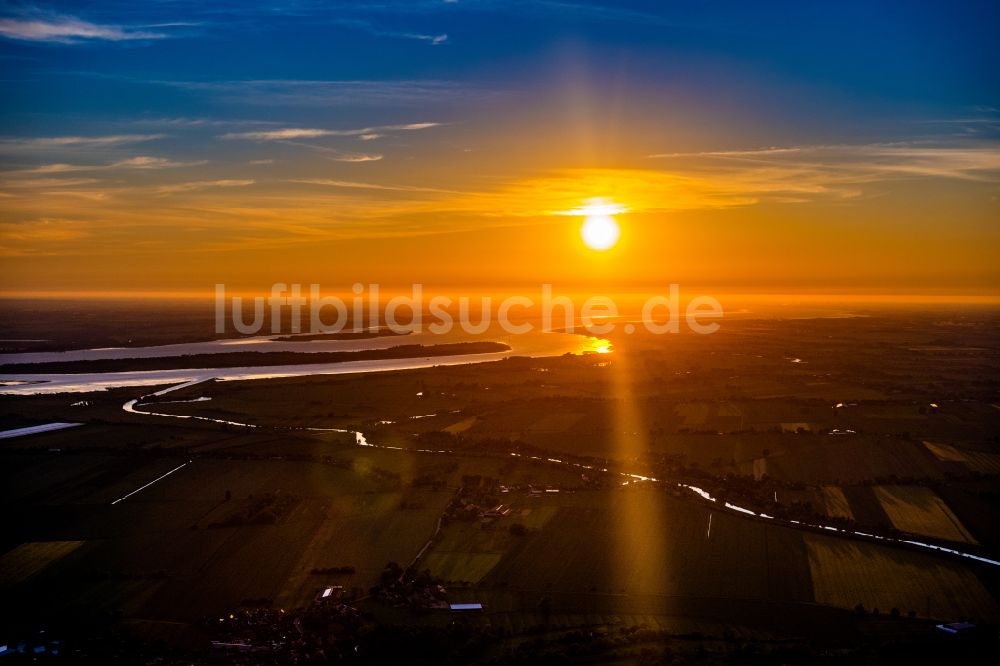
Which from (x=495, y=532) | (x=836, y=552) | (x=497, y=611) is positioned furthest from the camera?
(x=495, y=532)

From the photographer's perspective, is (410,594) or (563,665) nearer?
(563,665)

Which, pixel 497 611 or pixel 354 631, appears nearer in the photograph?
pixel 354 631

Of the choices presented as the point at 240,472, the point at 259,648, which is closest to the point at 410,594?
the point at 259,648

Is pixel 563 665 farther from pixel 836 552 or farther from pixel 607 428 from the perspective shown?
pixel 607 428

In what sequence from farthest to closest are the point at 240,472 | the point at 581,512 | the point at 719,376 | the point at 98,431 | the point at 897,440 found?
the point at 719,376 < the point at 98,431 < the point at 897,440 < the point at 240,472 < the point at 581,512

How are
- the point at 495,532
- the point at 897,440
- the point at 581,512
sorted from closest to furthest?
the point at 495,532 → the point at 581,512 → the point at 897,440

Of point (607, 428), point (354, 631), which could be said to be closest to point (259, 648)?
point (354, 631)

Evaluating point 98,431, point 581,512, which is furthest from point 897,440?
point 98,431

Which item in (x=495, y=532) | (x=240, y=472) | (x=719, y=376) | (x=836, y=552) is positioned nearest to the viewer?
(x=836, y=552)

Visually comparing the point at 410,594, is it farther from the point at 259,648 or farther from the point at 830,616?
the point at 830,616
